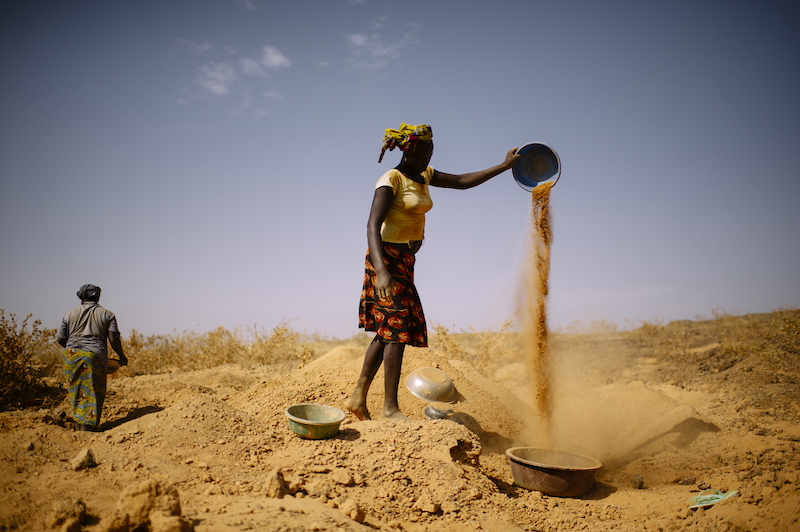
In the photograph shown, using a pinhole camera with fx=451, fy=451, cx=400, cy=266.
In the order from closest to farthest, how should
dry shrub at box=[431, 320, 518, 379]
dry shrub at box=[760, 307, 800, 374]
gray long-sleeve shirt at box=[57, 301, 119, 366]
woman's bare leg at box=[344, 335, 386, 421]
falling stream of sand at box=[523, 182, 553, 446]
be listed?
woman's bare leg at box=[344, 335, 386, 421] < falling stream of sand at box=[523, 182, 553, 446] < gray long-sleeve shirt at box=[57, 301, 119, 366] < dry shrub at box=[760, 307, 800, 374] < dry shrub at box=[431, 320, 518, 379]

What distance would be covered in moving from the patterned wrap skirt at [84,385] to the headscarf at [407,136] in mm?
3368

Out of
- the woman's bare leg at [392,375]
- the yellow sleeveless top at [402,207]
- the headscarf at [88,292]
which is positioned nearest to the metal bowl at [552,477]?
the woman's bare leg at [392,375]

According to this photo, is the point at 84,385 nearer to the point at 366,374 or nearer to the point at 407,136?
the point at 366,374

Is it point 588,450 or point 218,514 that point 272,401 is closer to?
point 218,514

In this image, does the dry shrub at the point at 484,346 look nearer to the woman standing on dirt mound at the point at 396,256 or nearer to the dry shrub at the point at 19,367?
the woman standing on dirt mound at the point at 396,256

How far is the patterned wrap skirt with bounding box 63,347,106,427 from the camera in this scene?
4055 mm

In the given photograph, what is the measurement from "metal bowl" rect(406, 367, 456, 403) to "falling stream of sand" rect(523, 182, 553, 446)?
2.62ft

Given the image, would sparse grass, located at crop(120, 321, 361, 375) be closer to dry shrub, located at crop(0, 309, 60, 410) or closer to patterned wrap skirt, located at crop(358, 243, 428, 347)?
dry shrub, located at crop(0, 309, 60, 410)

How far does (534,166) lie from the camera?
13.5 ft

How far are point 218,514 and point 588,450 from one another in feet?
12.9

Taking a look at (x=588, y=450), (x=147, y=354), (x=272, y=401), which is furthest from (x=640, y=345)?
(x=147, y=354)

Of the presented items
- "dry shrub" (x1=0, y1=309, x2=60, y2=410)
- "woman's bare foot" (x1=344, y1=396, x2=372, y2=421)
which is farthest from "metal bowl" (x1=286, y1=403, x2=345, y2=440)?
"dry shrub" (x1=0, y1=309, x2=60, y2=410)

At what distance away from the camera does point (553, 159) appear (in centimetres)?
404

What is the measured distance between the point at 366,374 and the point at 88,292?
2.99 meters
